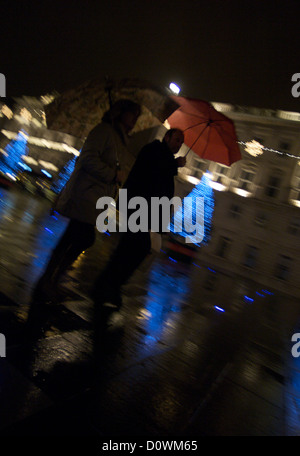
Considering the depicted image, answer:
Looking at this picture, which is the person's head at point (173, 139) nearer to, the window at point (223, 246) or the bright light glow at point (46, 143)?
Result: the window at point (223, 246)

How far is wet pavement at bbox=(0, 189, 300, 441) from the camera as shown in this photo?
1.69m

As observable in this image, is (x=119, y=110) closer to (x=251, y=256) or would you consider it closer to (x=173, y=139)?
(x=173, y=139)

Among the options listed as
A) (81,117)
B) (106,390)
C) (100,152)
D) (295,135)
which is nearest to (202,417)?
(106,390)

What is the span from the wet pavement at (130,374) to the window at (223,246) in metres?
26.3

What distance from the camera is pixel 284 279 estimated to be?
26.2 m

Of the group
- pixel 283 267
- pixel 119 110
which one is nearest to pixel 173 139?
pixel 119 110

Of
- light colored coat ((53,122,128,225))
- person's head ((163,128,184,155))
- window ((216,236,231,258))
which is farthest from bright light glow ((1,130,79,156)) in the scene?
light colored coat ((53,122,128,225))

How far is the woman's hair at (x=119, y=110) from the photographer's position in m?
3.28

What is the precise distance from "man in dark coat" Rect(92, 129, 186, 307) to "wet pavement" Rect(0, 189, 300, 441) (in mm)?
256

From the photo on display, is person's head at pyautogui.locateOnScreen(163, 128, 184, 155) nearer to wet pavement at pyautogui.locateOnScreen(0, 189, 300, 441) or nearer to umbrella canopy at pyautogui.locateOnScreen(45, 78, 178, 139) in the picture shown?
umbrella canopy at pyautogui.locateOnScreen(45, 78, 178, 139)

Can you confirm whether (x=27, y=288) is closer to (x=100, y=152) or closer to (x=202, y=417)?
(x=100, y=152)

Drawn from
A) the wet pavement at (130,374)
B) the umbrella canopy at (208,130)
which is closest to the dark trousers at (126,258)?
the wet pavement at (130,374)

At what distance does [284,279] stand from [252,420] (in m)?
26.4

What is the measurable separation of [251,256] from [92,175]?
27.7 m
